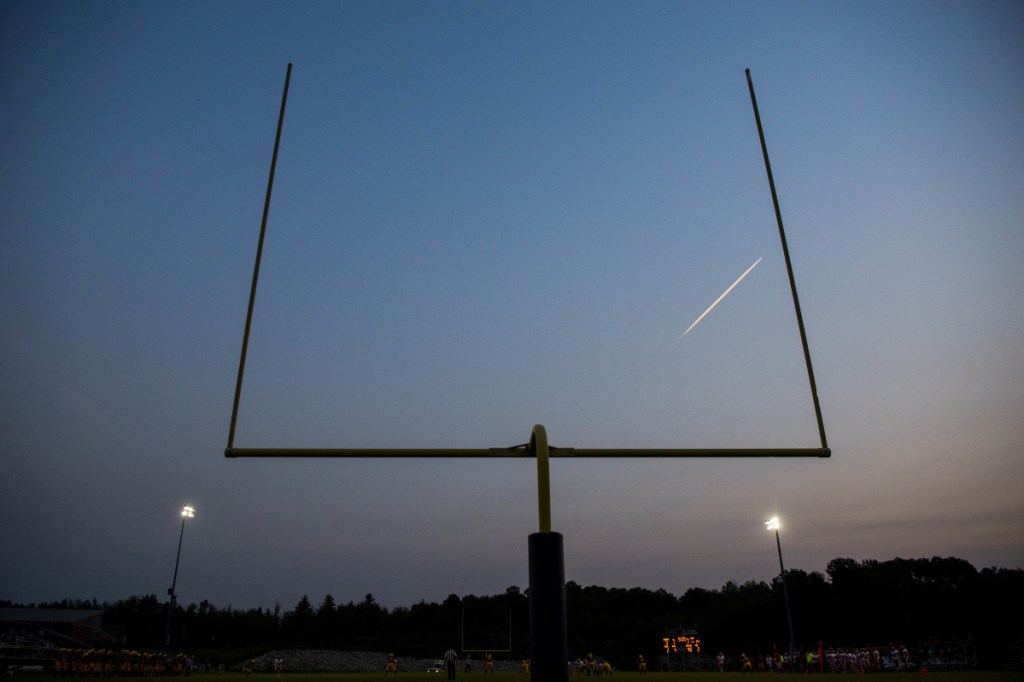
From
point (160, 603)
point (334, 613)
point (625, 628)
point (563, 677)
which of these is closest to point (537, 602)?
point (563, 677)

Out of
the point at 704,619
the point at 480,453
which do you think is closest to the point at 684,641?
the point at 480,453

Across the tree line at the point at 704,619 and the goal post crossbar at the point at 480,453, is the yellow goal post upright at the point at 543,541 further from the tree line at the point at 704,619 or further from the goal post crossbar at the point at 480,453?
the tree line at the point at 704,619

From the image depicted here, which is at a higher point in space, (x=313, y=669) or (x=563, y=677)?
(x=563, y=677)

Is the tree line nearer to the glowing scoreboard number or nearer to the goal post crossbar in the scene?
the glowing scoreboard number

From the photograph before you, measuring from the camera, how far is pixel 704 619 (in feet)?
154

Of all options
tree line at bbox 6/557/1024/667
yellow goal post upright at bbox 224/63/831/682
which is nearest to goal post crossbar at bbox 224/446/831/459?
yellow goal post upright at bbox 224/63/831/682

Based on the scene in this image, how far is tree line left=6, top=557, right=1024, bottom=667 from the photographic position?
3591 centimetres

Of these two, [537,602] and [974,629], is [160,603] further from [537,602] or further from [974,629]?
[537,602]

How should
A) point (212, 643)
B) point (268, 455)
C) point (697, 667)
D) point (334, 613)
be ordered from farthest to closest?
point (334, 613)
point (212, 643)
point (697, 667)
point (268, 455)

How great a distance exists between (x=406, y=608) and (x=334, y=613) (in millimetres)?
8273

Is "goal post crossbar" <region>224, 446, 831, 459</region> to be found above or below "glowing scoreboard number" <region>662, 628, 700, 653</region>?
above

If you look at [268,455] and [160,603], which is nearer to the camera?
[268,455]

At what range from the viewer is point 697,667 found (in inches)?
1188

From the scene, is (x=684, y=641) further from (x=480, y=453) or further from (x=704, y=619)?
(x=704, y=619)
